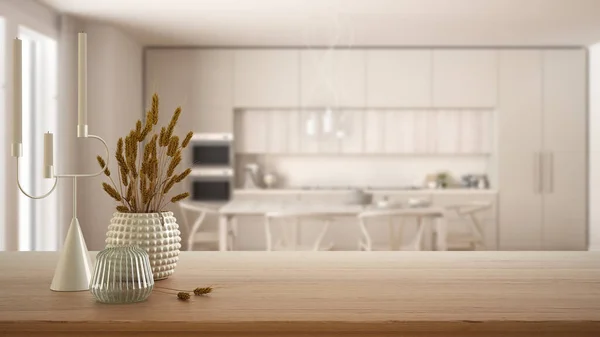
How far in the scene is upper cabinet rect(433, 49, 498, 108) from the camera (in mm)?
7121

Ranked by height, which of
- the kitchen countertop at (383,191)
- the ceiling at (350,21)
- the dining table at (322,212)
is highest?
the ceiling at (350,21)

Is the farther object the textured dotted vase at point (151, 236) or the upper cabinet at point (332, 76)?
the upper cabinet at point (332, 76)

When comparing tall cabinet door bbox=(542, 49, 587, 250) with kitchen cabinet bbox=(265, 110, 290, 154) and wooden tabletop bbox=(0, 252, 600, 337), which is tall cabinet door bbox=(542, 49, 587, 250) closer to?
kitchen cabinet bbox=(265, 110, 290, 154)

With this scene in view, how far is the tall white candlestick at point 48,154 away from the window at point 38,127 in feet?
14.2

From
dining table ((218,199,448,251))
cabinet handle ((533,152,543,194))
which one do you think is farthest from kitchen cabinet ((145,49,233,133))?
cabinet handle ((533,152,543,194))

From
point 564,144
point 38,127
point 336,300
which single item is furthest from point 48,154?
point 564,144

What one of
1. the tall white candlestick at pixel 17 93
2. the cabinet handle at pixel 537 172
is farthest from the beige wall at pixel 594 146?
the tall white candlestick at pixel 17 93

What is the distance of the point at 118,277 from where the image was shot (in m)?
1.18

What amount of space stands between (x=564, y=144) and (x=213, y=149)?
3927 millimetres

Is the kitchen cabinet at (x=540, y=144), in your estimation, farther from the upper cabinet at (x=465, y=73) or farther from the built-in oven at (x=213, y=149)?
the built-in oven at (x=213, y=149)

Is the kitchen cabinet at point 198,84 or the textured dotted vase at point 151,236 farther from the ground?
the kitchen cabinet at point 198,84

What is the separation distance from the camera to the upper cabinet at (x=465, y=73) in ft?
23.4

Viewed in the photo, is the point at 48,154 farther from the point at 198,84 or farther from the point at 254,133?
the point at 254,133

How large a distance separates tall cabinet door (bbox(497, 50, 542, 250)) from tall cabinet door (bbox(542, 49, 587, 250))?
10cm
